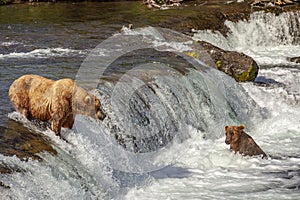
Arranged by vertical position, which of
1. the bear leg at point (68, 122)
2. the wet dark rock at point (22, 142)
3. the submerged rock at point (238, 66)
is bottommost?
the submerged rock at point (238, 66)

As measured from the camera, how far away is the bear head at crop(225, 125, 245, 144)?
10.1 m

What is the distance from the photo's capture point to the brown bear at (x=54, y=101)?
7.77m

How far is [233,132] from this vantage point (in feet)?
33.1

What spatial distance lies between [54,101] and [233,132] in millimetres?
3733

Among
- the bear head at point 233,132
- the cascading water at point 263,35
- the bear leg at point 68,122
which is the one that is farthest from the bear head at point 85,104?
the cascading water at point 263,35

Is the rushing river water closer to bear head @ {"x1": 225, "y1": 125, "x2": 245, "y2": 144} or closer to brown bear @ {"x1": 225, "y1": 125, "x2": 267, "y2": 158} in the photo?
brown bear @ {"x1": 225, "y1": 125, "x2": 267, "y2": 158}

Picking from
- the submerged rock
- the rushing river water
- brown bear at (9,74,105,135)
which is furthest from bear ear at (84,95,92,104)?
the submerged rock

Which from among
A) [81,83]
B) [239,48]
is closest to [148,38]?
[239,48]

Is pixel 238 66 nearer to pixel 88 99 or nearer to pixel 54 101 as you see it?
pixel 88 99

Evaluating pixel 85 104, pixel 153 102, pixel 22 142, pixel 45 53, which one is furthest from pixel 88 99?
pixel 45 53

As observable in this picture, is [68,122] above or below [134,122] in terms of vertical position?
above

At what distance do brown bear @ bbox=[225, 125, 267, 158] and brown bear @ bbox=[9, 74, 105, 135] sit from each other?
10.0ft

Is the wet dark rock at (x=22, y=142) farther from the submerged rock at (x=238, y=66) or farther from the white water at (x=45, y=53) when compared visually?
the submerged rock at (x=238, y=66)

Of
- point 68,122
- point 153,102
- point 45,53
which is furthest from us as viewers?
point 45,53
